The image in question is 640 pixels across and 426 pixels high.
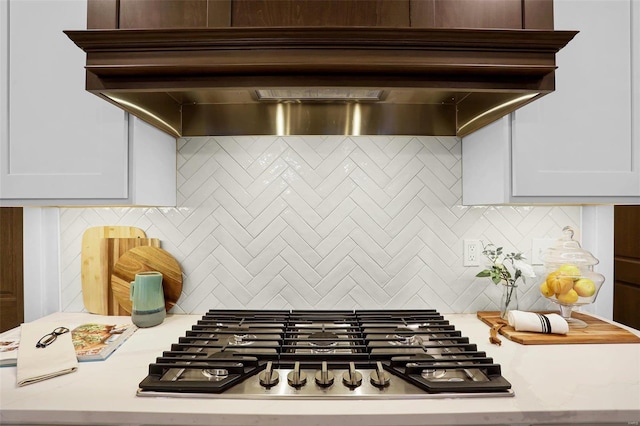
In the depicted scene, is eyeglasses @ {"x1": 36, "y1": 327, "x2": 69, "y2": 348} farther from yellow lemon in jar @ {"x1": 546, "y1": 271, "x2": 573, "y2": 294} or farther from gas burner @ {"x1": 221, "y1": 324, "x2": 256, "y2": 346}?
yellow lemon in jar @ {"x1": 546, "y1": 271, "x2": 573, "y2": 294}

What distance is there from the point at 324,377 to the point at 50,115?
1140 mm

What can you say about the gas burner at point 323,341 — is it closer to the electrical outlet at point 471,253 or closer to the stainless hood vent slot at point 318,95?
the electrical outlet at point 471,253

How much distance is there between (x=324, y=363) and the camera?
0.96m

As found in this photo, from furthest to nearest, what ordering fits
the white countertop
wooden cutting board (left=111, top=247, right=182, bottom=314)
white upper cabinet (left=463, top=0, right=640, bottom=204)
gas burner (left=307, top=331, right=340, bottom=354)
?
wooden cutting board (left=111, top=247, right=182, bottom=314) < white upper cabinet (left=463, top=0, right=640, bottom=204) < gas burner (left=307, top=331, right=340, bottom=354) < the white countertop

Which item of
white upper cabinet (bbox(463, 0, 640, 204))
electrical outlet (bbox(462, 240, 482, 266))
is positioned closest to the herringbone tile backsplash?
electrical outlet (bbox(462, 240, 482, 266))

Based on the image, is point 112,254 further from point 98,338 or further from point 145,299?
point 98,338

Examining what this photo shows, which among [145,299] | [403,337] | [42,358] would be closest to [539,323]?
[403,337]

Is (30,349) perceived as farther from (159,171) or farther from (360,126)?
(360,126)

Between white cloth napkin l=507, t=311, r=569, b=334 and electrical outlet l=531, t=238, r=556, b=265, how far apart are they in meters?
0.32

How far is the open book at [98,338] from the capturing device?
1089 millimetres

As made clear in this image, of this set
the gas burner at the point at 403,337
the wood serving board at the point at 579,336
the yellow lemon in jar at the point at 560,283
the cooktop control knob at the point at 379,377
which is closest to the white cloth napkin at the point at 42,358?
the cooktop control knob at the point at 379,377

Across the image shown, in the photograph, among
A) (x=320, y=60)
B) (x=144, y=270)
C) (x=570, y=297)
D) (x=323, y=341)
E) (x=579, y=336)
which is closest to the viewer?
(x=320, y=60)

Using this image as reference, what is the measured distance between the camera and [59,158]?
1178 mm

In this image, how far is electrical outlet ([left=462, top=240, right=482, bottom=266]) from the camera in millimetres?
1539
